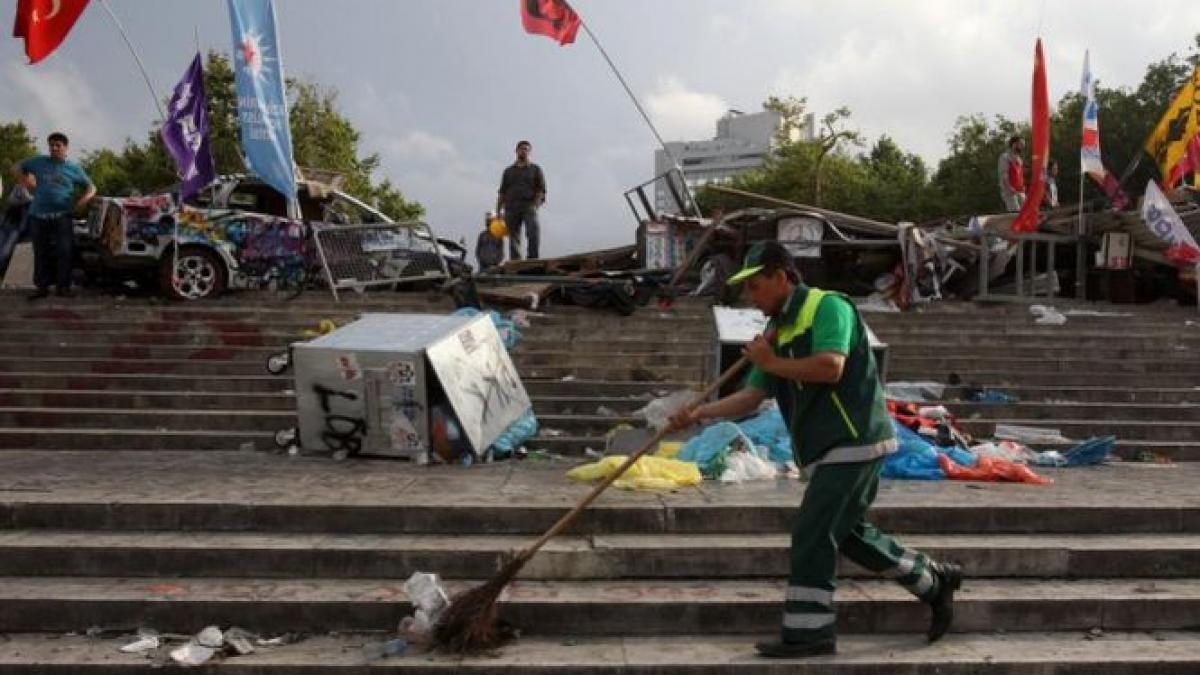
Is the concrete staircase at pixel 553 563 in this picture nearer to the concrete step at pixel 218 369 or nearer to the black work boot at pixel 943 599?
the black work boot at pixel 943 599

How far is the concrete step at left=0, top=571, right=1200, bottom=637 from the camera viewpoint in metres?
4.70

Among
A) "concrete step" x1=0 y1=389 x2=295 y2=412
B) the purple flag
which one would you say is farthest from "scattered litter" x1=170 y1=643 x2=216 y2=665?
the purple flag

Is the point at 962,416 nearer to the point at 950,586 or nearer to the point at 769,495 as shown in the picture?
the point at 769,495

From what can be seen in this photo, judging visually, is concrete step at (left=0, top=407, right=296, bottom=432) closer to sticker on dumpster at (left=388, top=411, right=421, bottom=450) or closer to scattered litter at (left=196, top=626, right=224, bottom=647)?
sticker on dumpster at (left=388, top=411, right=421, bottom=450)

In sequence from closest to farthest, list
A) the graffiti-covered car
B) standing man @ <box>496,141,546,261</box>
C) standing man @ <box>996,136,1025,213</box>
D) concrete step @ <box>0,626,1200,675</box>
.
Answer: concrete step @ <box>0,626,1200,675</box> → the graffiti-covered car → standing man @ <box>496,141,546,261</box> → standing man @ <box>996,136,1025,213</box>

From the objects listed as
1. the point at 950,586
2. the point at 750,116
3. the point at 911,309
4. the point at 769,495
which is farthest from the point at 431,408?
the point at 750,116

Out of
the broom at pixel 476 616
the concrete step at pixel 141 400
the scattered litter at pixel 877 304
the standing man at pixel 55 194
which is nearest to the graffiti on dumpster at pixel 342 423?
the concrete step at pixel 141 400

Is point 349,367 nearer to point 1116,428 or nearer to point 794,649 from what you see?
point 794,649

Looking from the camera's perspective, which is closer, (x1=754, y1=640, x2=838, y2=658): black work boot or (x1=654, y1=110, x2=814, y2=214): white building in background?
(x1=754, y1=640, x2=838, y2=658): black work boot

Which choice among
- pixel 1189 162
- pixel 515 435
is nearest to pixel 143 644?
pixel 515 435

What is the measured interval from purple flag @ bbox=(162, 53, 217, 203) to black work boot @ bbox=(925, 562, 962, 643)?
10.8 metres

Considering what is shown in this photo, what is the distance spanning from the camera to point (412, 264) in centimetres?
1332

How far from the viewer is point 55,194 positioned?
11.0 meters

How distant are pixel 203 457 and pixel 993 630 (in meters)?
5.64
